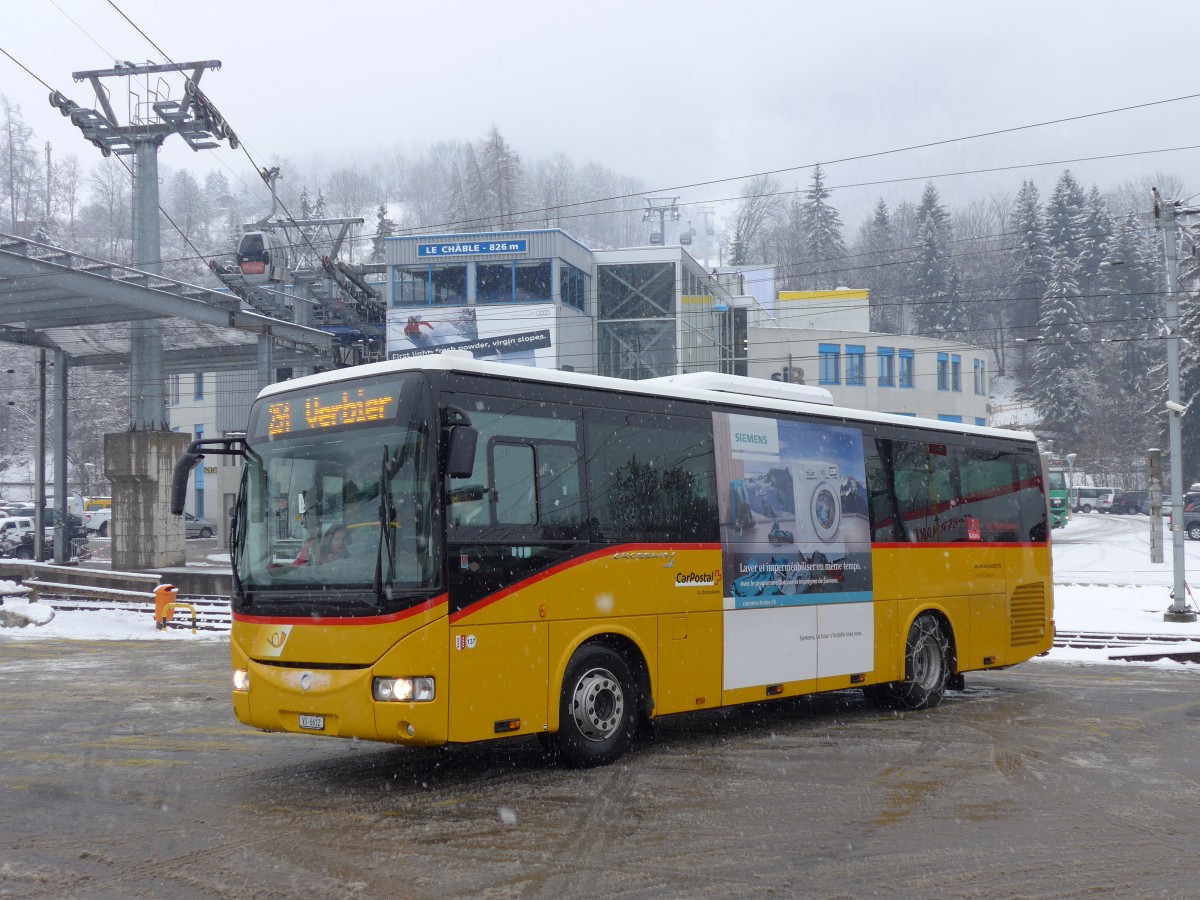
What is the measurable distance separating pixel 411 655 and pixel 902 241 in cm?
12088

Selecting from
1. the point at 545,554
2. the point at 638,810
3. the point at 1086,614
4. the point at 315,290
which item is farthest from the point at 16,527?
the point at 638,810

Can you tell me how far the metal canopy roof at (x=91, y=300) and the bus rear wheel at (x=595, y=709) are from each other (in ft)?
66.9

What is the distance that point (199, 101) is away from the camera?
3494 cm

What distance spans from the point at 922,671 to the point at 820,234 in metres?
110

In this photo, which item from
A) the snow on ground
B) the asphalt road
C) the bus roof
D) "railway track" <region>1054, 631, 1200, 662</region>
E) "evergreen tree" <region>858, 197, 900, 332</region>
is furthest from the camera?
"evergreen tree" <region>858, 197, 900, 332</region>

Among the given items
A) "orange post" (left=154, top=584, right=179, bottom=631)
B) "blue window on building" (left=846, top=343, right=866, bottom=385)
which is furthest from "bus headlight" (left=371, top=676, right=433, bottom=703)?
"blue window on building" (left=846, top=343, right=866, bottom=385)

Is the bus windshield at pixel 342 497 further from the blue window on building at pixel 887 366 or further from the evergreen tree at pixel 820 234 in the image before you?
the evergreen tree at pixel 820 234

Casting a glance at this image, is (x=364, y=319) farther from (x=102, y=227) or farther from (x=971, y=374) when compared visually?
(x=102, y=227)

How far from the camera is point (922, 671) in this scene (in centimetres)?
1258

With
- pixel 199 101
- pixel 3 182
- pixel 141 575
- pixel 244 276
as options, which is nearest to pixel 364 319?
pixel 244 276

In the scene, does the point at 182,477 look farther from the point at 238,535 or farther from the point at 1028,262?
the point at 1028,262

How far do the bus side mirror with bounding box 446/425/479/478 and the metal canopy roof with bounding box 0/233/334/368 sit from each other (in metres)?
20.4

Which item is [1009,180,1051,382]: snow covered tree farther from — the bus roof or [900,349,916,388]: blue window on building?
the bus roof

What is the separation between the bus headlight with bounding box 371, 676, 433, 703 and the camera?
7867mm
